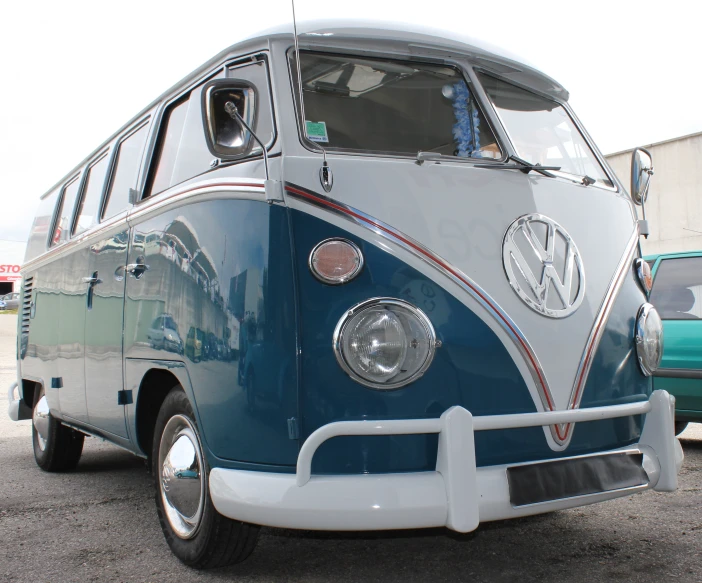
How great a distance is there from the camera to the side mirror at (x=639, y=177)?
156 inches

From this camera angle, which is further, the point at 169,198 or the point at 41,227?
the point at 41,227

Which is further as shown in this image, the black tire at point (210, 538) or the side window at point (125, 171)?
the side window at point (125, 171)

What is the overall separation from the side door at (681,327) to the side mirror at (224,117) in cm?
388

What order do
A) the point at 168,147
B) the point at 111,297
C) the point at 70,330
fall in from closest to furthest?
the point at 168,147 → the point at 111,297 → the point at 70,330

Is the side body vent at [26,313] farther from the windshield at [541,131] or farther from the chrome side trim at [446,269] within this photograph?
the windshield at [541,131]

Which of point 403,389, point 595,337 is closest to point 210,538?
point 403,389

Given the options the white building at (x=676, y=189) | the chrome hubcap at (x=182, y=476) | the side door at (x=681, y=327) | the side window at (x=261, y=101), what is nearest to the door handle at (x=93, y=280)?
the chrome hubcap at (x=182, y=476)

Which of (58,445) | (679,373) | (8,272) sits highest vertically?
(8,272)

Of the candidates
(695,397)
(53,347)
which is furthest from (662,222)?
(53,347)

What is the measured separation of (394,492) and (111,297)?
2.22 m

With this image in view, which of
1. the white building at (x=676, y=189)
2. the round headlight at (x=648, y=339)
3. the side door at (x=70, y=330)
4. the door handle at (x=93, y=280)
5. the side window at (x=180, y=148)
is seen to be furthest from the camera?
the white building at (x=676, y=189)

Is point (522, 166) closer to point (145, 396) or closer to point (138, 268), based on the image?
point (138, 268)

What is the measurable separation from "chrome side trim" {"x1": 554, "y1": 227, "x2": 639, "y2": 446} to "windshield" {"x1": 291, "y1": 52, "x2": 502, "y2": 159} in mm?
760

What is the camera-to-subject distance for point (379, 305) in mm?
2754
